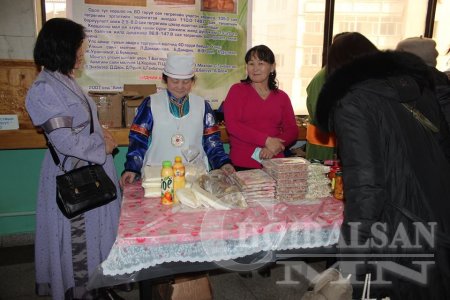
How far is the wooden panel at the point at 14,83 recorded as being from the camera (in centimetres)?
303

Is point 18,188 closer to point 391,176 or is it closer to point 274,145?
point 274,145

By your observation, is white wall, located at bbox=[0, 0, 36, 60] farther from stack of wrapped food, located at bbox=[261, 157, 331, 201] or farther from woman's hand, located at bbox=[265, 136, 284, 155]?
stack of wrapped food, located at bbox=[261, 157, 331, 201]

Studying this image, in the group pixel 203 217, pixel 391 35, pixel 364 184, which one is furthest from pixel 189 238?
pixel 391 35

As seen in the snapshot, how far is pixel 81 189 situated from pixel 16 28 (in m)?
1.88

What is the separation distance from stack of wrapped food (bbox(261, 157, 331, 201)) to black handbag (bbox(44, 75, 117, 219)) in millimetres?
848

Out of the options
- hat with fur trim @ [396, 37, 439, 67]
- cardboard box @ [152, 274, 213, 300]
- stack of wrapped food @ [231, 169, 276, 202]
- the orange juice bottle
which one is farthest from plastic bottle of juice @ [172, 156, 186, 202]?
hat with fur trim @ [396, 37, 439, 67]

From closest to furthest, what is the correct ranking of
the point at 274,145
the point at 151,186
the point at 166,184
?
the point at 166,184, the point at 151,186, the point at 274,145

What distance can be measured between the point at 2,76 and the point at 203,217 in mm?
2251

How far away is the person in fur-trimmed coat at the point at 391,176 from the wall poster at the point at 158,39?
2.40m

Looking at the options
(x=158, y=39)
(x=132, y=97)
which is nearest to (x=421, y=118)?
(x=132, y=97)

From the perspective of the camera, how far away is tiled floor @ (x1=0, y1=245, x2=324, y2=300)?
2676 mm

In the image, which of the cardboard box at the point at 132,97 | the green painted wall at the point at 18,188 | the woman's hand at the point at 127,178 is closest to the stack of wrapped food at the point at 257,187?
the woman's hand at the point at 127,178

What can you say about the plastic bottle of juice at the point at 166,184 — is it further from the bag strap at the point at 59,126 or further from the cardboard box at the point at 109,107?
the cardboard box at the point at 109,107

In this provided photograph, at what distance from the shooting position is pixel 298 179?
196cm
